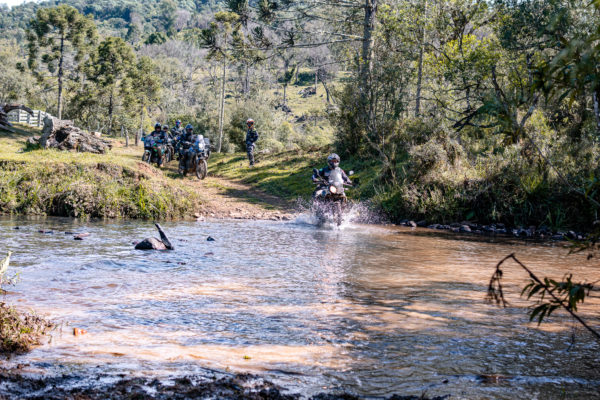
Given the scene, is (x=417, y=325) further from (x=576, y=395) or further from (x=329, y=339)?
(x=576, y=395)

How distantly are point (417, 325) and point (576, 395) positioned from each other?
1797mm

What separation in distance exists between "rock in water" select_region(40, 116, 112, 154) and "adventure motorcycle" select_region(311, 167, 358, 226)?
11.0 meters

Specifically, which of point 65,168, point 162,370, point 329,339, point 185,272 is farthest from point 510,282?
point 65,168

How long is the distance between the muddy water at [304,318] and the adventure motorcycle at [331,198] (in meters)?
3.59

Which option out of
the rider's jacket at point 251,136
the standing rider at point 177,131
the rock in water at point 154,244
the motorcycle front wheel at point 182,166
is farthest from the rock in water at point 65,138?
the rock in water at point 154,244

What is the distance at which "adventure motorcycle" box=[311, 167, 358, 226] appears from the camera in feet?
45.0

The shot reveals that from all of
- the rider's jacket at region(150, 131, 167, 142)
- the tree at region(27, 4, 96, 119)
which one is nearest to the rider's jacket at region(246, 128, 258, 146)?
the rider's jacket at region(150, 131, 167, 142)

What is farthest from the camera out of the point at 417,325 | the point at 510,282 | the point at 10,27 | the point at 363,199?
the point at 10,27

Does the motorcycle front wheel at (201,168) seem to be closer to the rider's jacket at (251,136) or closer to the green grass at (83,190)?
the rider's jacket at (251,136)

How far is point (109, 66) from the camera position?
149ft

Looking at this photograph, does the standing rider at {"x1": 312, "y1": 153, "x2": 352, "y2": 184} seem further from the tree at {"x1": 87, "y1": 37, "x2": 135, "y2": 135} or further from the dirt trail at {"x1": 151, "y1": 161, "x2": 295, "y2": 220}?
the tree at {"x1": 87, "y1": 37, "x2": 135, "y2": 135}

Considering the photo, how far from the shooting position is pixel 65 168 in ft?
44.7

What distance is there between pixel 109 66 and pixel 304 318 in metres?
44.9

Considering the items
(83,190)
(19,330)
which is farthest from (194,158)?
(19,330)
